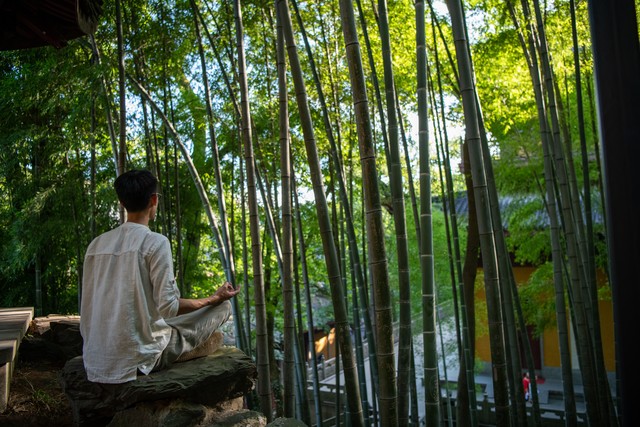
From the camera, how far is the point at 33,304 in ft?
21.2

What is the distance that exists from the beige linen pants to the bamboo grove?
0.47 m

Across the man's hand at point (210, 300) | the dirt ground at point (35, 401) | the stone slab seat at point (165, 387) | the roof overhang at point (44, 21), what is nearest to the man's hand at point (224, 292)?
the man's hand at point (210, 300)

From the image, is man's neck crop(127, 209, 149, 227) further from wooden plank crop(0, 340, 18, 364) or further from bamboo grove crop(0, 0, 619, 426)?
wooden plank crop(0, 340, 18, 364)

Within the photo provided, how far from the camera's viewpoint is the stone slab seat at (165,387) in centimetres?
211

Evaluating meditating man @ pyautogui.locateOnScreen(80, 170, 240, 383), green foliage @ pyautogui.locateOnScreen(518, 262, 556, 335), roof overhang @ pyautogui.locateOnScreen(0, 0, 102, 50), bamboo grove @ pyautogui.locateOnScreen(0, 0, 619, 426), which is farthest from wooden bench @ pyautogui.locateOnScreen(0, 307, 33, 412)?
green foliage @ pyautogui.locateOnScreen(518, 262, 556, 335)

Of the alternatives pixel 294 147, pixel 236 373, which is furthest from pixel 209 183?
pixel 236 373

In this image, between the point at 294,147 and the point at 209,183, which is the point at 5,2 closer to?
the point at 294,147

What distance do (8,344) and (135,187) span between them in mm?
1091

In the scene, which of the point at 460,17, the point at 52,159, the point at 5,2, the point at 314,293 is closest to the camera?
the point at 460,17

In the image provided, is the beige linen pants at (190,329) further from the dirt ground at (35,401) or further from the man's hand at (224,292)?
the dirt ground at (35,401)

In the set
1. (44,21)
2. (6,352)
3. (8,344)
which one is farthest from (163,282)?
(44,21)

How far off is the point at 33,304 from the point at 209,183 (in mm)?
2615

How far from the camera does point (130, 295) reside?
2027mm

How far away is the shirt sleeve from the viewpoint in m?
2.00
